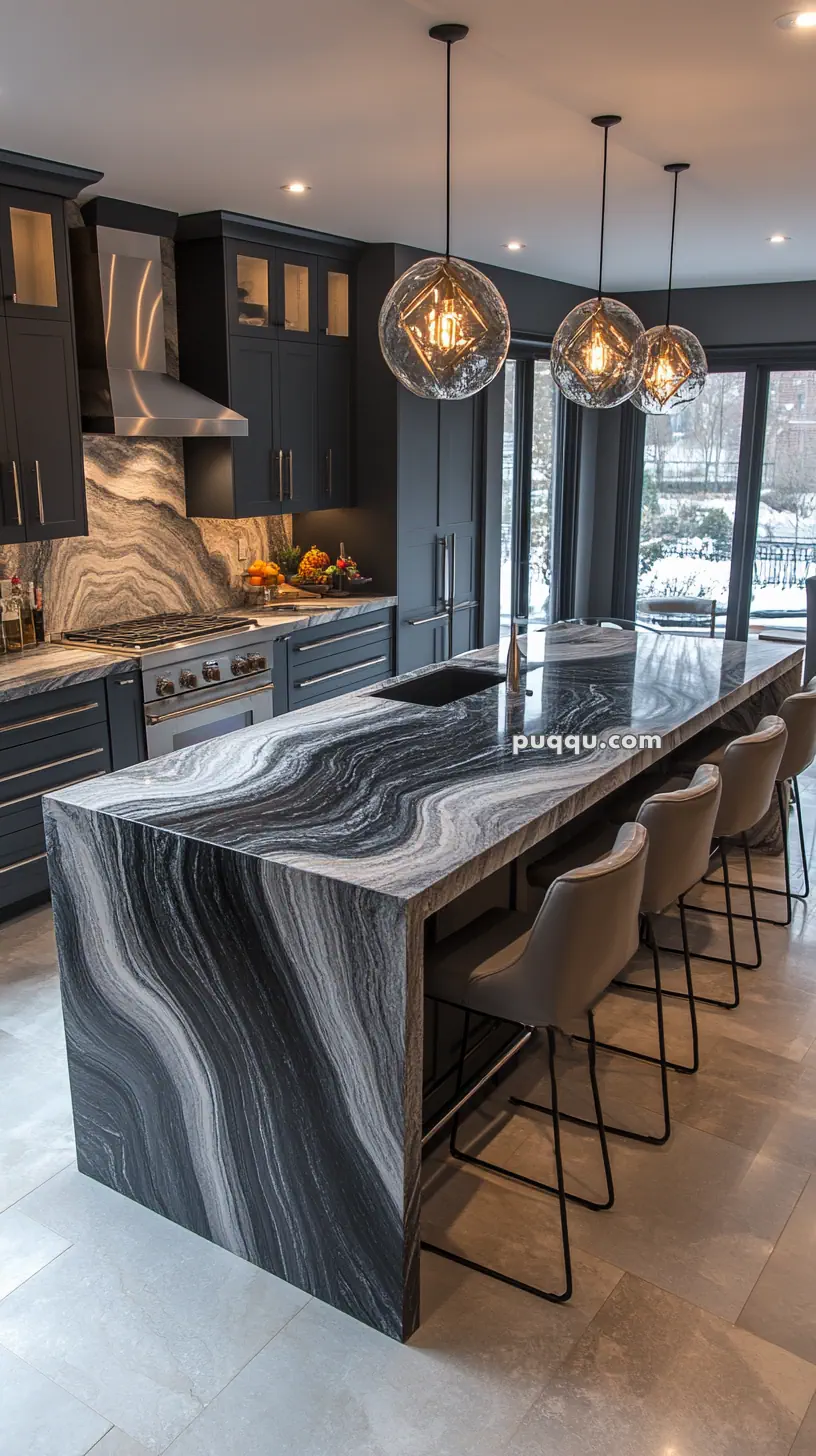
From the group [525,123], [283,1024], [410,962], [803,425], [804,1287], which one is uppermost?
[525,123]

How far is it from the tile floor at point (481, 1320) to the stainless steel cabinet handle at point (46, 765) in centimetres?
129

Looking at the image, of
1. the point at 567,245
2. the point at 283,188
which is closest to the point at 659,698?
the point at 283,188

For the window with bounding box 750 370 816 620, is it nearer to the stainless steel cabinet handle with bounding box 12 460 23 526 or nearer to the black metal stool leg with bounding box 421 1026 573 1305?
the stainless steel cabinet handle with bounding box 12 460 23 526

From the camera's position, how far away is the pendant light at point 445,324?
9.35ft

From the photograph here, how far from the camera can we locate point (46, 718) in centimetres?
406

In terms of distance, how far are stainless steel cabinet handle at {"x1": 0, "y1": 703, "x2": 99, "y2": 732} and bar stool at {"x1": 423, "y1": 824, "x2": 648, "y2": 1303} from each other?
2.07 meters

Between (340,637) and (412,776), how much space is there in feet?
9.85

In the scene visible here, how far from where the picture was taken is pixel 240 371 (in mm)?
5180

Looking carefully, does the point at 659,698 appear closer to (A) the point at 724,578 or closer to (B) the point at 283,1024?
(B) the point at 283,1024

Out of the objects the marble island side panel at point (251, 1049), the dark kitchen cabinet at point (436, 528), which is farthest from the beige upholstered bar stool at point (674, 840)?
the dark kitchen cabinet at point (436, 528)

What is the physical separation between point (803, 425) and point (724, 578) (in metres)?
1.17

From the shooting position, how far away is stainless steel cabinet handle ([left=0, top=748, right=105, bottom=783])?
12.9 feet

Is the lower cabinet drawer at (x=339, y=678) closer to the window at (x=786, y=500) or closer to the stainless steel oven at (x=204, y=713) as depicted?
the stainless steel oven at (x=204, y=713)

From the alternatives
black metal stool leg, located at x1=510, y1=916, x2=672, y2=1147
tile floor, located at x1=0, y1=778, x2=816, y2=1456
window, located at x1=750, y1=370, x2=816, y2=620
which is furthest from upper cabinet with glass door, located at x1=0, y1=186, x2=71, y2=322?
window, located at x1=750, y1=370, x2=816, y2=620
